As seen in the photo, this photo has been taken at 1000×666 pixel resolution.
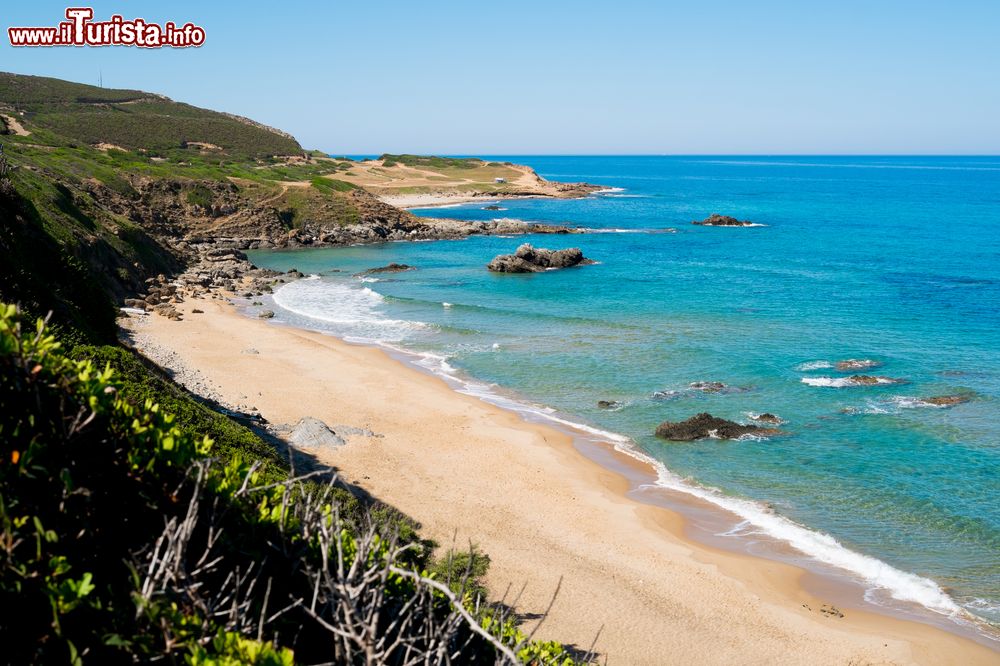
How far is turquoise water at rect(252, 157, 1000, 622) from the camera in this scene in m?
17.6

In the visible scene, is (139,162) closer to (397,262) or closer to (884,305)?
(397,262)

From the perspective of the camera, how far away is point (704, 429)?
74.6ft

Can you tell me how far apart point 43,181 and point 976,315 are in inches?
2047

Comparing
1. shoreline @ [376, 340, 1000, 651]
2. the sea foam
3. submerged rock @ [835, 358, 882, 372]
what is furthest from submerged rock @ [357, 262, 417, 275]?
submerged rock @ [835, 358, 882, 372]

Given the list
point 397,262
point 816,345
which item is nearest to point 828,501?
point 816,345

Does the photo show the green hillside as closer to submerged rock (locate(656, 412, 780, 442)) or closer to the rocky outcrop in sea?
the rocky outcrop in sea

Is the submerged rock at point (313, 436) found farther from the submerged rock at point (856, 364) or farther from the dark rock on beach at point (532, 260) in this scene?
the dark rock on beach at point (532, 260)

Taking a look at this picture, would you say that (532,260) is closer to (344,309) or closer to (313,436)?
(344,309)

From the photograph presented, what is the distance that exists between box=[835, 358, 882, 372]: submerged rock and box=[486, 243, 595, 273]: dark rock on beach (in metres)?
28.9

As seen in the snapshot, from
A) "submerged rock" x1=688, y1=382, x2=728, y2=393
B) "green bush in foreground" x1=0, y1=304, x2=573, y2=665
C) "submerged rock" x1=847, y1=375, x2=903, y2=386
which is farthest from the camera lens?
"submerged rock" x1=847, y1=375, x2=903, y2=386

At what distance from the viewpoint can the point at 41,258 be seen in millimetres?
17625

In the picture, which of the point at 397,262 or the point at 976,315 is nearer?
the point at 976,315

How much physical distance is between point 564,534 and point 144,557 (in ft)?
39.2

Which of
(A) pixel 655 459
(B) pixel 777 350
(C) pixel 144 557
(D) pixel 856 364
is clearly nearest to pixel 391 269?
(B) pixel 777 350
